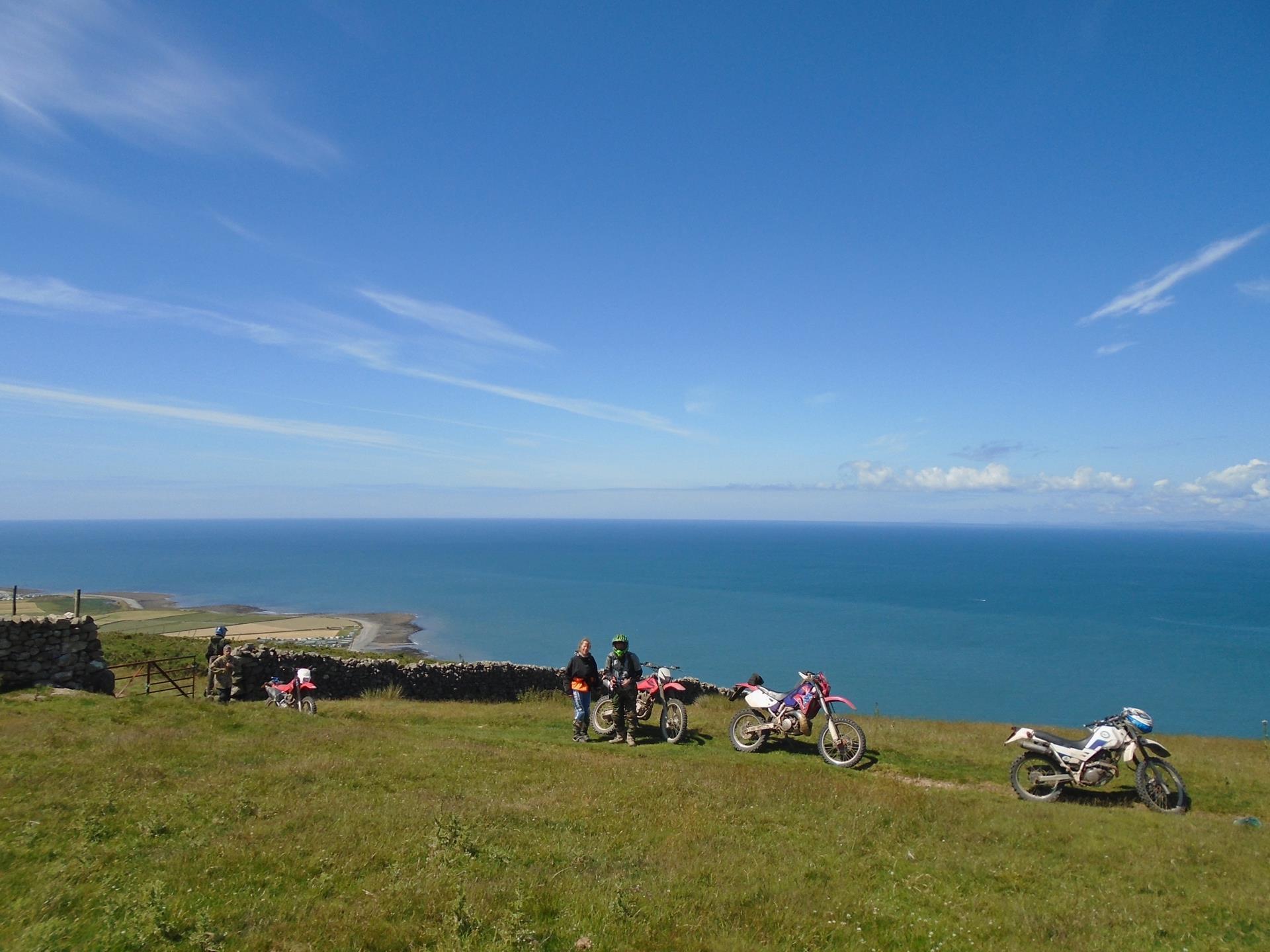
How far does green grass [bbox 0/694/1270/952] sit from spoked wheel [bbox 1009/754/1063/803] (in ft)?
1.78

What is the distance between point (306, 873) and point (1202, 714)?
59.4 meters

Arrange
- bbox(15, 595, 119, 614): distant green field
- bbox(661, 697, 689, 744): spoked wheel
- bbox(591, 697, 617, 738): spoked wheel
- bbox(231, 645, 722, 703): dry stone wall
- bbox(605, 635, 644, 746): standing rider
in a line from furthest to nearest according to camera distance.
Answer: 1. bbox(15, 595, 119, 614): distant green field
2. bbox(231, 645, 722, 703): dry stone wall
3. bbox(591, 697, 617, 738): spoked wheel
4. bbox(661, 697, 689, 744): spoked wheel
5. bbox(605, 635, 644, 746): standing rider

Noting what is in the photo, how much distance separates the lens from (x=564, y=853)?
6680 millimetres

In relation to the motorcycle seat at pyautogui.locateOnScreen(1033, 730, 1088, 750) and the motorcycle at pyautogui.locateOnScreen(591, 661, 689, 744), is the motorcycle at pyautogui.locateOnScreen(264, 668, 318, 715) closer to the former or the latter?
the motorcycle at pyautogui.locateOnScreen(591, 661, 689, 744)

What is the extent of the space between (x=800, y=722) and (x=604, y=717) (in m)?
3.88

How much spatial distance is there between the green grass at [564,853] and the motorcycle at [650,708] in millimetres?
2010

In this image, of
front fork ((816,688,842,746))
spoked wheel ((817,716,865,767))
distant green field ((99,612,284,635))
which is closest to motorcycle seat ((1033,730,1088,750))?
spoked wheel ((817,716,865,767))

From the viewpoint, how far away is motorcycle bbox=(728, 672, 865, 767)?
12016mm

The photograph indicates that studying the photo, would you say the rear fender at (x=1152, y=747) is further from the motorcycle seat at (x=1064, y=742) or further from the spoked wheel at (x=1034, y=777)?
the spoked wheel at (x=1034, y=777)

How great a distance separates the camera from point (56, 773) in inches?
322

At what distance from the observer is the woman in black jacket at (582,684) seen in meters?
13.6

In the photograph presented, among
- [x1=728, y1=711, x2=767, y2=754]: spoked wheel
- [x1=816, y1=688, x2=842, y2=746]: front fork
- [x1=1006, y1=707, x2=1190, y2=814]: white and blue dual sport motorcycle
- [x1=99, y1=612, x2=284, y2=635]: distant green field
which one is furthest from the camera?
[x1=99, y1=612, x2=284, y2=635]: distant green field

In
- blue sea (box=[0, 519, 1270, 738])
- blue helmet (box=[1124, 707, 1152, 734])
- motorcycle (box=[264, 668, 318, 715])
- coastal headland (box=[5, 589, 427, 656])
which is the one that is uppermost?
blue helmet (box=[1124, 707, 1152, 734])

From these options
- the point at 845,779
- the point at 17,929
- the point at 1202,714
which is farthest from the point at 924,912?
the point at 1202,714
